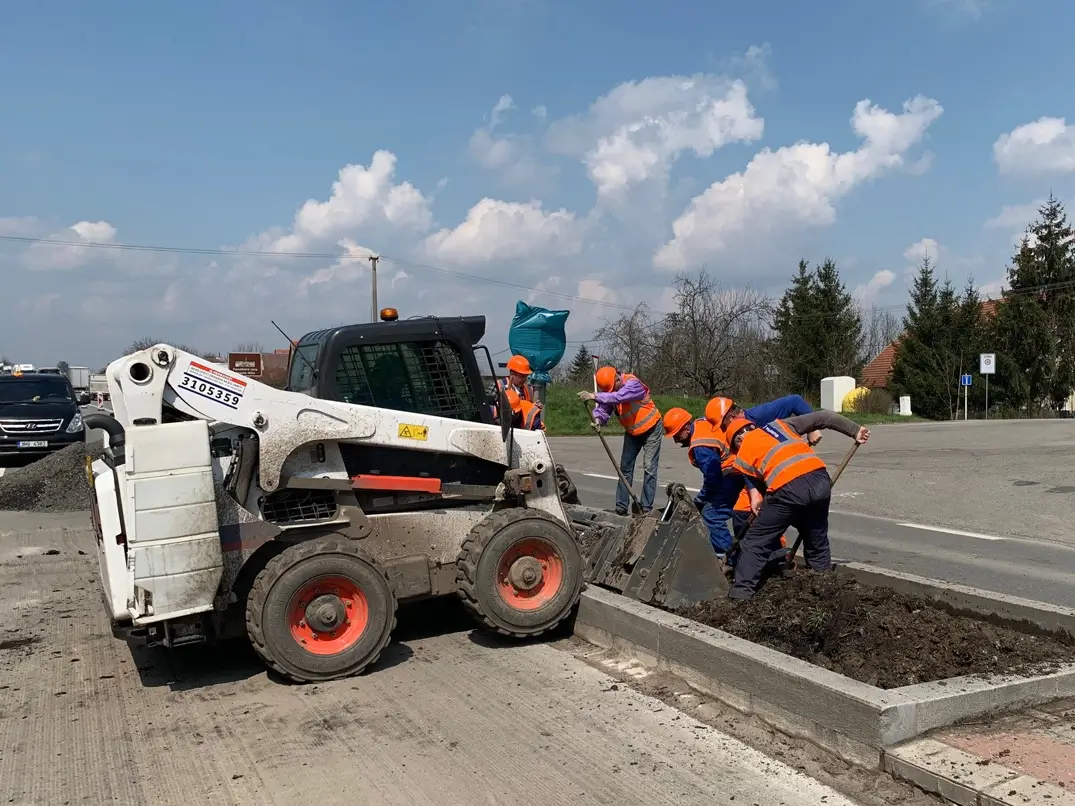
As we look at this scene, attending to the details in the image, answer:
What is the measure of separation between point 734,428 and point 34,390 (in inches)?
608

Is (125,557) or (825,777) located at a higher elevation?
(125,557)

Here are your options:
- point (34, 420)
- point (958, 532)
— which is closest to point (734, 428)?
point (958, 532)

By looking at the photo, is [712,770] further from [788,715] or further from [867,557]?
[867,557]

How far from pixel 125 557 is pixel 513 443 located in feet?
7.82

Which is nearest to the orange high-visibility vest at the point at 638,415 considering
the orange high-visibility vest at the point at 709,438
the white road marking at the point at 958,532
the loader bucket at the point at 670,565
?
the orange high-visibility vest at the point at 709,438

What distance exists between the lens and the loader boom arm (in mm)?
4855

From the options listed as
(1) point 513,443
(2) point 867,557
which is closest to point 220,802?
(1) point 513,443

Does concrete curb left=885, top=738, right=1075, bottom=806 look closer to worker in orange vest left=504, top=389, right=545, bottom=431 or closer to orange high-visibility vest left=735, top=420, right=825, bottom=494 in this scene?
orange high-visibility vest left=735, top=420, right=825, bottom=494

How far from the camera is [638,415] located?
8.98 m

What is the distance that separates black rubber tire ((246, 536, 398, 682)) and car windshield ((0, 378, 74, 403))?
47.0 feet

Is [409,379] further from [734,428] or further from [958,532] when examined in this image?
[958,532]

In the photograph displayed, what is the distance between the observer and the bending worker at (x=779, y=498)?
564cm

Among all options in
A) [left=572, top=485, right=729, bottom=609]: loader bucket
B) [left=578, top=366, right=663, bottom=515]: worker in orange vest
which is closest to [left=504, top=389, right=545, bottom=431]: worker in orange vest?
[left=578, top=366, right=663, bottom=515]: worker in orange vest

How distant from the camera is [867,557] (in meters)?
8.87
